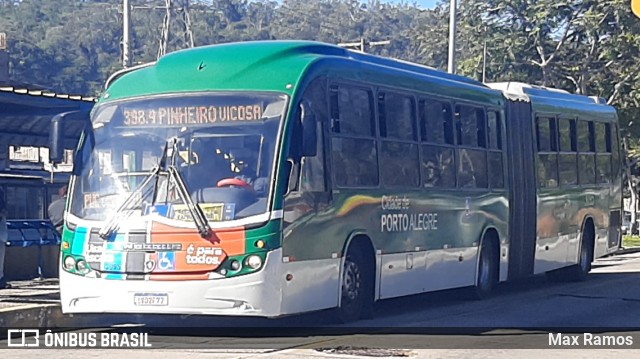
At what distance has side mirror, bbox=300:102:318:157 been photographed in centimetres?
1280

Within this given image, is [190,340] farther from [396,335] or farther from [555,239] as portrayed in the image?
[555,239]

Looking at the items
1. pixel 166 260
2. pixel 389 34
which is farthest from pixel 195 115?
pixel 389 34

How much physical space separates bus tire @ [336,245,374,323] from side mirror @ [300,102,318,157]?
1670mm

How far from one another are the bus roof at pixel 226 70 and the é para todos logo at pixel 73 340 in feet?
8.75

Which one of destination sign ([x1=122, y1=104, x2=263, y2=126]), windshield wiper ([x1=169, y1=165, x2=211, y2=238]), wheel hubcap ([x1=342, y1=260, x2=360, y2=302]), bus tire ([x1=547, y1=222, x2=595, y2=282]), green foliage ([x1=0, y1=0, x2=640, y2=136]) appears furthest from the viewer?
green foliage ([x1=0, y1=0, x2=640, y2=136])

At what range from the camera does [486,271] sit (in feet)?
59.6

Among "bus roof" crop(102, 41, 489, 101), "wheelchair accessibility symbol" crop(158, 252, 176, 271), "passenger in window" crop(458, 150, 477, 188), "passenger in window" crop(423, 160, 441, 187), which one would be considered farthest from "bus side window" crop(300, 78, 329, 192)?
"passenger in window" crop(458, 150, 477, 188)

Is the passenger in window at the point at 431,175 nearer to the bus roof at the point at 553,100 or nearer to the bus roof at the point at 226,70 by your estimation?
the bus roof at the point at 226,70

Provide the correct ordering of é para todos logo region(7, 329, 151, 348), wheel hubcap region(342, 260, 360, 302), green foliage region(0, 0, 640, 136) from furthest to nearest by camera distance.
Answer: green foliage region(0, 0, 640, 136) → wheel hubcap region(342, 260, 360, 302) → é para todos logo region(7, 329, 151, 348)

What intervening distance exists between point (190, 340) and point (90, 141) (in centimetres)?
252

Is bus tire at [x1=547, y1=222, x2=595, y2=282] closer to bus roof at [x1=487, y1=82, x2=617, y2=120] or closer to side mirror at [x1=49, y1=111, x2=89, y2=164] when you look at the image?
bus roof at [x1=487, y1=82, x2=617, y2=120]

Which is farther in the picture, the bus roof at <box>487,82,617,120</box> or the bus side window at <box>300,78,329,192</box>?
the bus roof at <box>487,82,617,120</box>

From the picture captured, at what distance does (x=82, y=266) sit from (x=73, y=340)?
84cm

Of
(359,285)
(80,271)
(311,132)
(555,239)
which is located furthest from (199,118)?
(555,239)
